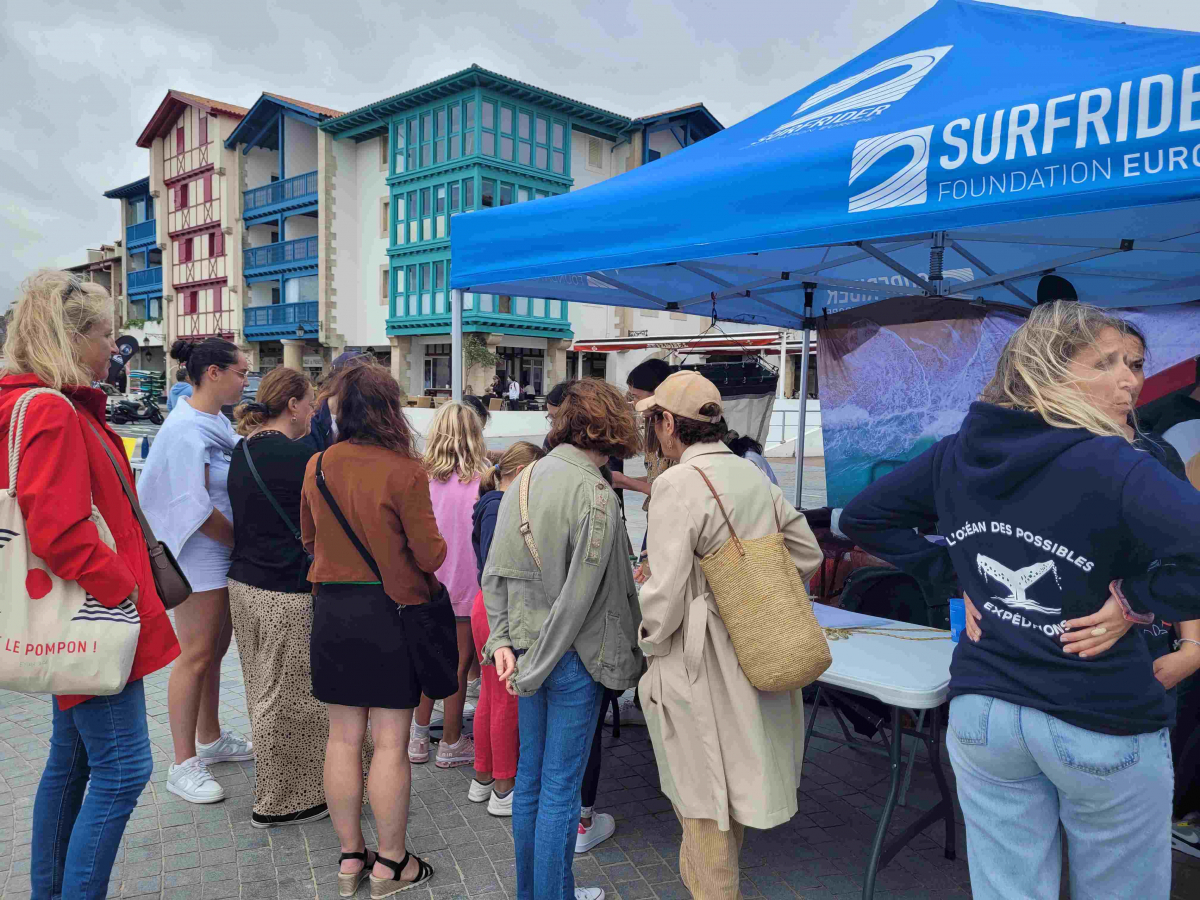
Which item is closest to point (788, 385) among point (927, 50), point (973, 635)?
point (927, 50)

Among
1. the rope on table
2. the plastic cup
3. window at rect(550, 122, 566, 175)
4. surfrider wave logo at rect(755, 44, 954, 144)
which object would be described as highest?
window at rect(550, 122, 566, 175)

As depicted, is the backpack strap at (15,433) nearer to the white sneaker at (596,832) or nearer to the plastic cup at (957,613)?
the white sneaker at (596,832)

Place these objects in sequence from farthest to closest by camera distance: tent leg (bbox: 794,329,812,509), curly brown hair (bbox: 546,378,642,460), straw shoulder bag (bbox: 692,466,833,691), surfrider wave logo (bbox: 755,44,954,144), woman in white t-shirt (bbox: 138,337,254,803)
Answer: tent leg (bbox: 794,329,812,509), woman in white t-shirt (bbox: 138,337,254,803), surfrider wave logo (bbox: 755,44,954,144), curly brown hair (bbox: 546,378,642,460), straw shoulder bag (bbox: 692,466,833,691)

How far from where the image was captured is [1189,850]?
9.24 ft

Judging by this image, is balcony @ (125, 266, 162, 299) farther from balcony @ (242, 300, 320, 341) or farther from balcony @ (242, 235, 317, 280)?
balcony @ (242, 300, 320, 341)

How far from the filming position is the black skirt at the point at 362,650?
2.52 m

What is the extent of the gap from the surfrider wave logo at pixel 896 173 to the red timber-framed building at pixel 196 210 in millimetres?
33528

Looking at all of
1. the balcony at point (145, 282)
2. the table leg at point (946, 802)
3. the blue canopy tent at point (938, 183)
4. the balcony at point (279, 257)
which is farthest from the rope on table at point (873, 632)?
the balcony at point (145, 282)

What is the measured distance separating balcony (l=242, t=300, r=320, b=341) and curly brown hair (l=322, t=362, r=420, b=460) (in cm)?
2973

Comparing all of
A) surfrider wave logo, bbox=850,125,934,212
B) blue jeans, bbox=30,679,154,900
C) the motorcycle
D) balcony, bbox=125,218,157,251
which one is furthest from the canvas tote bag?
balcony, bbox=125,218,157,251

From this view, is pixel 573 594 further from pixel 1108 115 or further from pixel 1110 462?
pixel 1108 115

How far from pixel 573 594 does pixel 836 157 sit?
5.60 feet

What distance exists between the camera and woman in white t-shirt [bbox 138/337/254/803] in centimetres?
307

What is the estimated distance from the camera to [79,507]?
1969 mm
